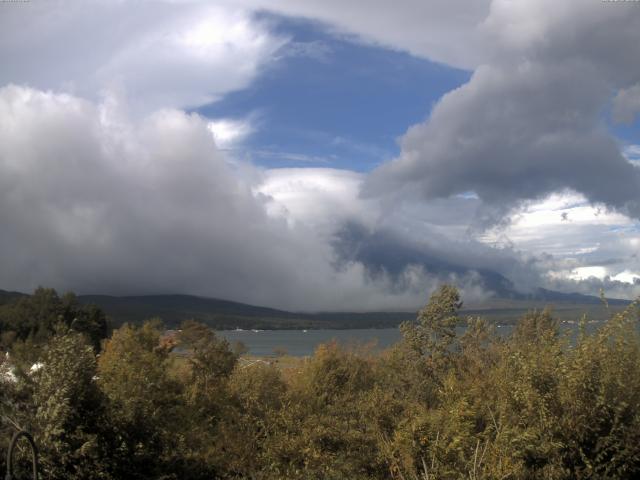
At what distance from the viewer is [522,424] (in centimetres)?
1424

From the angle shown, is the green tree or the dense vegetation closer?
the dense vegetation

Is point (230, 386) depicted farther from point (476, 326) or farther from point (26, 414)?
point (476, 326)

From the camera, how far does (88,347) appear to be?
626 inches

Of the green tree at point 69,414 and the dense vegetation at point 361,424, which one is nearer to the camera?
the dense vegetation at point 361,424

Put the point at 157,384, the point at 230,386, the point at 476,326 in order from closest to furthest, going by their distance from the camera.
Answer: the point at 157,384 < the point at 230,386 < the point at 476,326

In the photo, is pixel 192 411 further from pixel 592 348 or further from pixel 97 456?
pixel 592 348

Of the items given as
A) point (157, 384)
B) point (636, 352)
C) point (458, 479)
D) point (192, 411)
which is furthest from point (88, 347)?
point (636, 352)

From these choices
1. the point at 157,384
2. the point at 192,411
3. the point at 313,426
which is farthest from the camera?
the point at 192,411

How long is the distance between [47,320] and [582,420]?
76.4 m

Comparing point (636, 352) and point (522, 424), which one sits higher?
point (636, 352)

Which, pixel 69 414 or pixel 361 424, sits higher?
pixel 69 414

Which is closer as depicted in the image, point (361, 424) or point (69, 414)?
point (69, 414)

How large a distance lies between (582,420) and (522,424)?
1189 millimetres

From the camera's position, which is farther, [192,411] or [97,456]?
[192,411]
